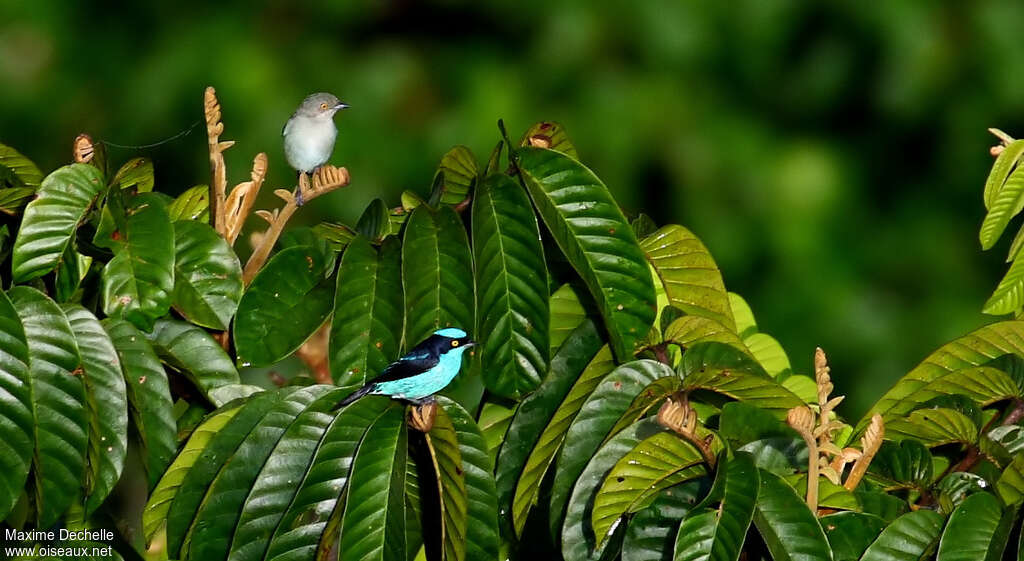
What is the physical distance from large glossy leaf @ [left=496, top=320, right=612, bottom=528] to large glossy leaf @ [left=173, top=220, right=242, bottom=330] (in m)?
0.35

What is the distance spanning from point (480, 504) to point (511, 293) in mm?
231

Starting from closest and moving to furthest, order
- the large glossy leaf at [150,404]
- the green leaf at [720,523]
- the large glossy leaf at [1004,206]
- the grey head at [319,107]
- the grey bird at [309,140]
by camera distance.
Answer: the green leaf at [720,523] < the large glossy leaf at [150,404] < the large glossy leaf at [1004,206] < the grey bird at [309,140] < the grey head at [319,107]

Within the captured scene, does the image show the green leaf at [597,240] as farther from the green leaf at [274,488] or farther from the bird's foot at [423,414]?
the green leaf at [274,488]

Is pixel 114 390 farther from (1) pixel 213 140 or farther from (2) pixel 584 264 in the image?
(2) pixel 584 264

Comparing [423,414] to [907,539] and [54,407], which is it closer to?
[54,407]

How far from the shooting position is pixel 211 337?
1446 millimetres

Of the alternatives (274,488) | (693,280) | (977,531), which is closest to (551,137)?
(693,280)

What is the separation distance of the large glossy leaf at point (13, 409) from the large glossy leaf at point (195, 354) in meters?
0.18

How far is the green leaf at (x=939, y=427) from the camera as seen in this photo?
4.29ft

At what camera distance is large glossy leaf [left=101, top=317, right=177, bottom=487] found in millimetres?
1327

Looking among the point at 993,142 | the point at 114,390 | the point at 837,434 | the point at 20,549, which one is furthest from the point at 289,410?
the point at 993,142

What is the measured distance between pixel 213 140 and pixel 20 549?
0.51m

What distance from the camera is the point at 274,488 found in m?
1.22

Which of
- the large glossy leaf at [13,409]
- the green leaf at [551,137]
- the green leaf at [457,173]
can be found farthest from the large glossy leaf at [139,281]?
the green leaf at [551,137]
